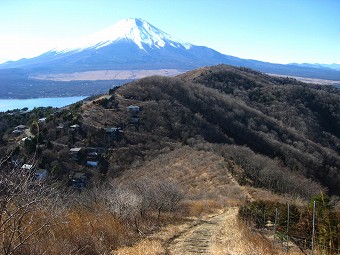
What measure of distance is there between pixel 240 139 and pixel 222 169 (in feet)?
77.3

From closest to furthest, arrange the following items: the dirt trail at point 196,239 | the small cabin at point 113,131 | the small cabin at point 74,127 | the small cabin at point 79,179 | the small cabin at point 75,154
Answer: the dirt trail at point 196,239 < the small cabin at point 79,179 < the small cabin at point 75,154 < the small cabin at point 113,131 < the small cabin at point 74,127

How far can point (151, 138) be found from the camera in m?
48.7

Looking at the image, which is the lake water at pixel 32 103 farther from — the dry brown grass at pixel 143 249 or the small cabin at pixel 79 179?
the dry brown grass at pixel 143 249

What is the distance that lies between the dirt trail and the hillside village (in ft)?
0.55

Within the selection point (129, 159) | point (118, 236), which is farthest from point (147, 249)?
point (129, 159)

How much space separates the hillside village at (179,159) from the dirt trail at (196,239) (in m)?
0.17

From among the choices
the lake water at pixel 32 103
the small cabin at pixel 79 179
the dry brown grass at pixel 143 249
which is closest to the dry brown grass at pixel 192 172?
the small cabin at pixel 79 179

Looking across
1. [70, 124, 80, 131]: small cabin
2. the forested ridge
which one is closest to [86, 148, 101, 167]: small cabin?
[70, 124, 80, 131]: small cabin

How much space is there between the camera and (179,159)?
38.7m

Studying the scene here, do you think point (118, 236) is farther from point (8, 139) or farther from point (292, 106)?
point (292, 106)

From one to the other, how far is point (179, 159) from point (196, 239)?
2947 cm

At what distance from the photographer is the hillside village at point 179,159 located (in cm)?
847

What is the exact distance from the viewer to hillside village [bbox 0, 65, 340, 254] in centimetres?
847

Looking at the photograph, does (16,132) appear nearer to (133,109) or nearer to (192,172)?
(133,109)
